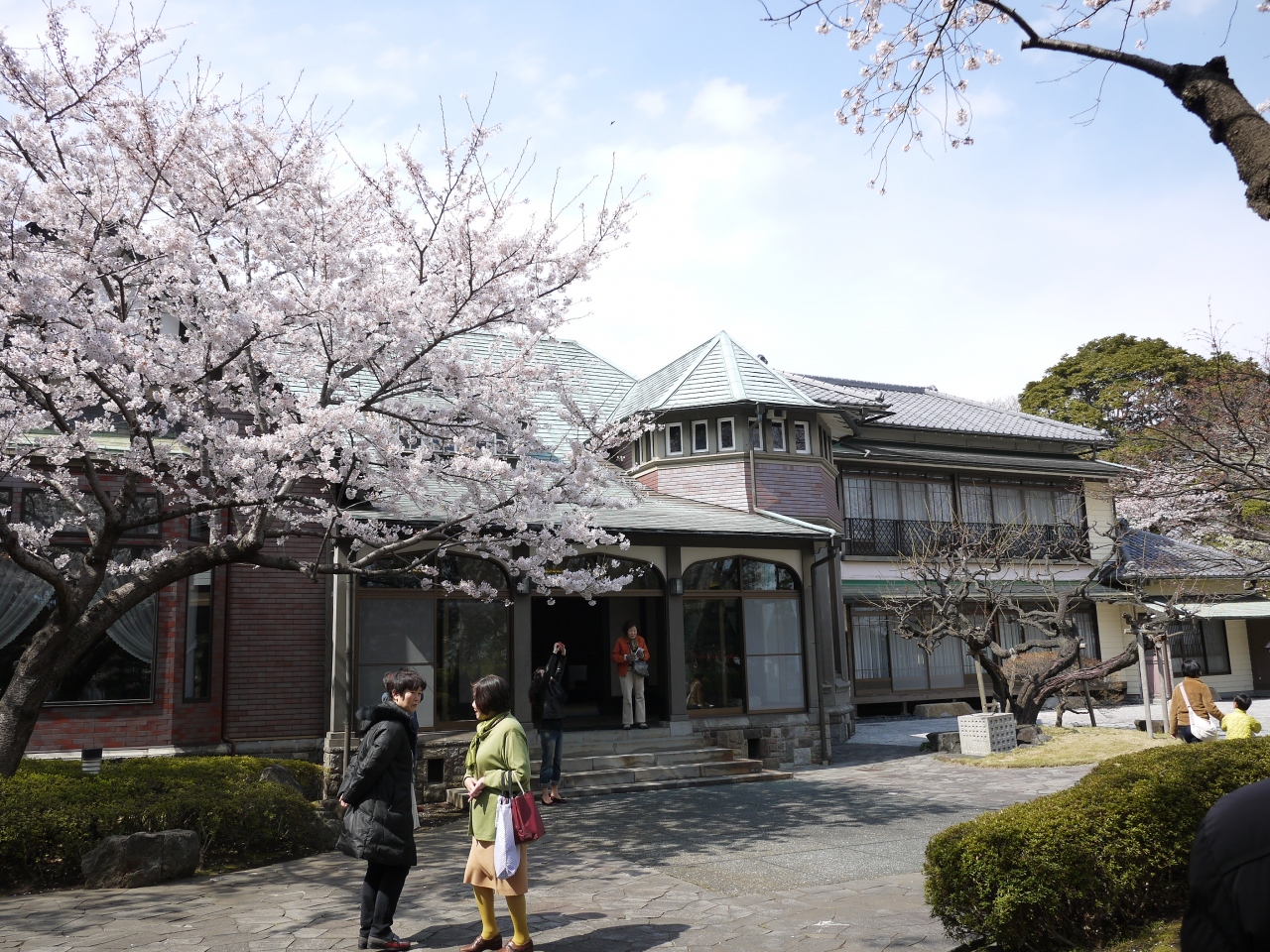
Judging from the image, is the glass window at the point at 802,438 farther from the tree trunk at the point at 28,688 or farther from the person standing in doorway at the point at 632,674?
the tree trunk at the point at 28,688

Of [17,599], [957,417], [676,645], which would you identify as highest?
[957,417]

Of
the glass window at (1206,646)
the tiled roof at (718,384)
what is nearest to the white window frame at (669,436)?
the tiled roof at (718,384)

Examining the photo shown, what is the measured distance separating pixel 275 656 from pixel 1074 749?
42.1 feet

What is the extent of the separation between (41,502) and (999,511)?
23.2 m

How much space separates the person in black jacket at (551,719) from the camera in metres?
12.5

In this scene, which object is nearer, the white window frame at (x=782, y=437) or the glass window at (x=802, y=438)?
the white window frame at (x=782, y=437)

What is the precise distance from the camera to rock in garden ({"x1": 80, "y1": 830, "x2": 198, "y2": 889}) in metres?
7.86

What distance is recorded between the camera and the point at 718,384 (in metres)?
20.0

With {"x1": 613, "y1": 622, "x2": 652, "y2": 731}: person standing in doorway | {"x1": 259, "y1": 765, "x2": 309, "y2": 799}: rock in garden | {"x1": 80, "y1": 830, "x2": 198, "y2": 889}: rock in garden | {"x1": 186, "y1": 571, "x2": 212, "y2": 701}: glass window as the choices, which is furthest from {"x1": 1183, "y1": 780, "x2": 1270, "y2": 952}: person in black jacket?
{"x1": 186, "y1": 571, "x2": 212, "y2": 701}: glass window

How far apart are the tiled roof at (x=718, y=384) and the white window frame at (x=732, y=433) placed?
0.51 m

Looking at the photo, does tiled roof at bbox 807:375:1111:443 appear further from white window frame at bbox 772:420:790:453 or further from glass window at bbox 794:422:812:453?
white window frame at bbox 772:420:790:453

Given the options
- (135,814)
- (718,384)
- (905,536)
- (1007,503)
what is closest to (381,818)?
(135,814)

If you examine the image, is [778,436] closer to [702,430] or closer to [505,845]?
[702,430]

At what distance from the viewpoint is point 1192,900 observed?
1.82m
